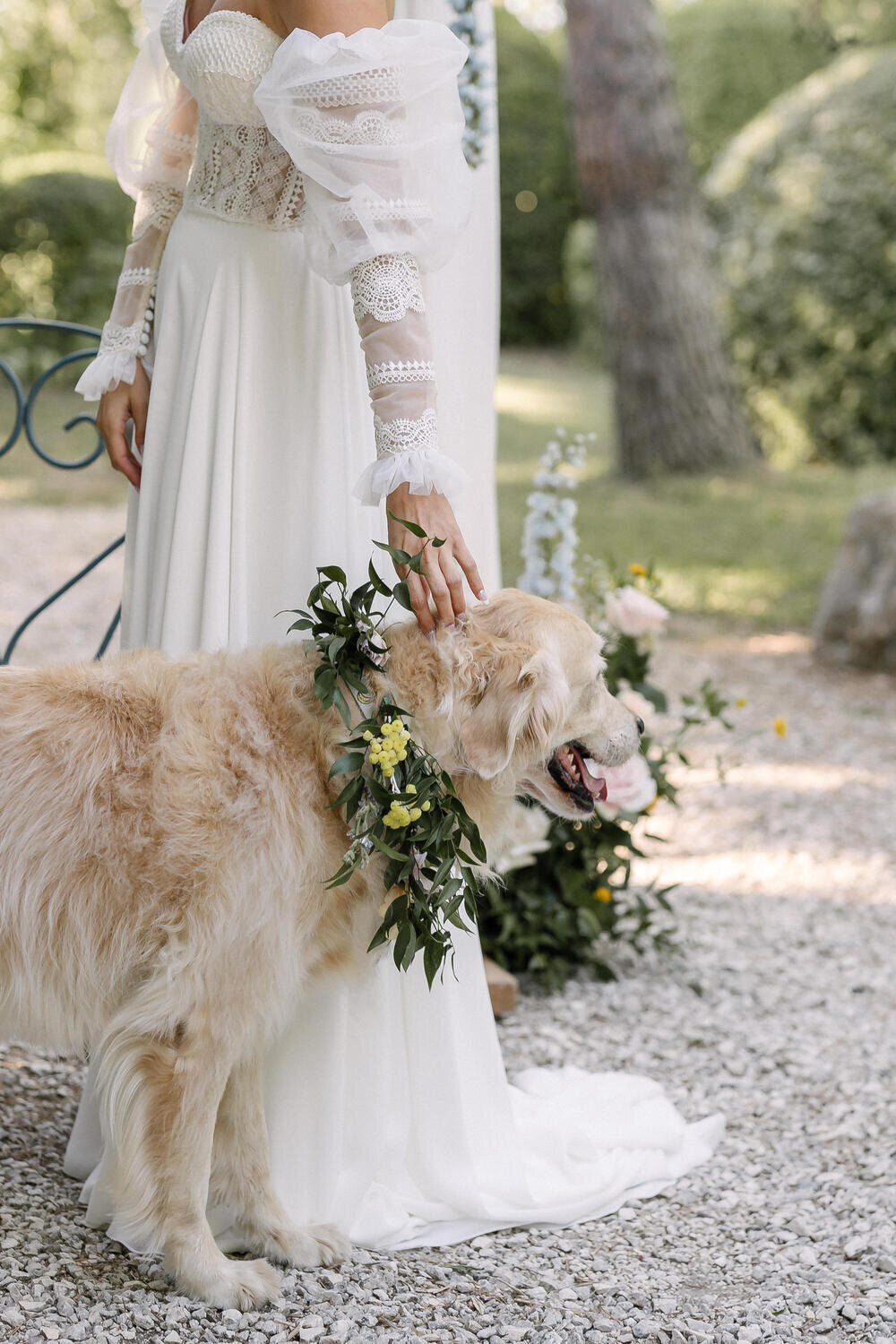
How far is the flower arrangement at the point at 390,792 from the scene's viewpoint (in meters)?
2.21

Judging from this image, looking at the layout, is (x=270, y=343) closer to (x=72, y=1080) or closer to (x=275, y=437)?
(x=275, y=437)

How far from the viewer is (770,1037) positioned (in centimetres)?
380

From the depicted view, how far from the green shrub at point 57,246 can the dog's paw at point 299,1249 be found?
12305mm

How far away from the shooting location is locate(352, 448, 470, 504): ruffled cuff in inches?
87.9

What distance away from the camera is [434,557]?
2.25 metres

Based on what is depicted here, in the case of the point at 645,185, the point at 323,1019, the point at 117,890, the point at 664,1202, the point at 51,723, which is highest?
the point at 645,185

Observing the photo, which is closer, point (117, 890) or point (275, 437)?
point (117, 890)

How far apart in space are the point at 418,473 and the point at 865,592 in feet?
18.6

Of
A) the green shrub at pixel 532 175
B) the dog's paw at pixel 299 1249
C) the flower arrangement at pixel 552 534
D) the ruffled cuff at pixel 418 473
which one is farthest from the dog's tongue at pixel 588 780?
the green shrub at pixel 532 175

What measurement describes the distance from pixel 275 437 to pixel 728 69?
58.6ft

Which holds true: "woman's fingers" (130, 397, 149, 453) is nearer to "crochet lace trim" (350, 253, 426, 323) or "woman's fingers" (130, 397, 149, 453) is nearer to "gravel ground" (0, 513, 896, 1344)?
"crochet lace trim" (350, 253, 426, 323)

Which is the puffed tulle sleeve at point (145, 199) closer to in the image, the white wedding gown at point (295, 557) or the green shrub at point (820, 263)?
the white wedding gown at point (295, 557)

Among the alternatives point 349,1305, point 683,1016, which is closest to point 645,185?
point 683,1016

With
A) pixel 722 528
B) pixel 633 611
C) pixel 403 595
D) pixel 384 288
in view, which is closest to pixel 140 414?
pixel 384 288
